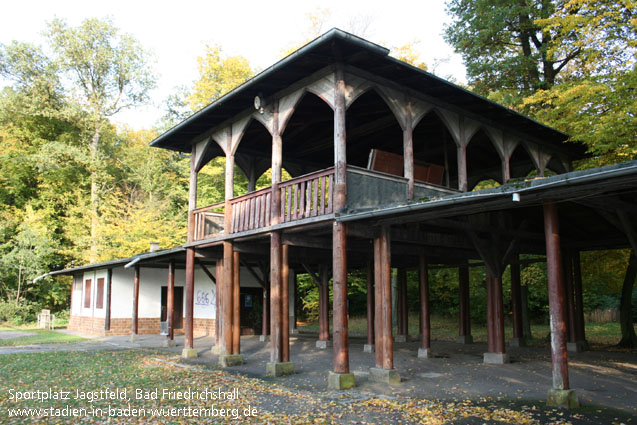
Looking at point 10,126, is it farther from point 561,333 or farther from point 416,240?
point 561,333

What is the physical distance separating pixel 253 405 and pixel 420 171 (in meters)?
7.42

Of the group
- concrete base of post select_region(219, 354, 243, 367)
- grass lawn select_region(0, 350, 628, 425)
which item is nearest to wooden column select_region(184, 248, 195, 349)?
concrete base of post select_region(219, 354, 243, 367)

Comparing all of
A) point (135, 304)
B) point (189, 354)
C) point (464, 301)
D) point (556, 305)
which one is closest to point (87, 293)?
point (135, 304)

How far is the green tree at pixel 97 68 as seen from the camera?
1301 inches

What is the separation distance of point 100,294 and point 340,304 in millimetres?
18117

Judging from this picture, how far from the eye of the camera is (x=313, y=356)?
13.9m

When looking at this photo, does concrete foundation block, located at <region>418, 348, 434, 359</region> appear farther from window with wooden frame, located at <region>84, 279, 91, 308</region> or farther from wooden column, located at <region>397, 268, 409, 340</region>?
window with wooden frame, located at <region>84, 279, 91, 308</region>

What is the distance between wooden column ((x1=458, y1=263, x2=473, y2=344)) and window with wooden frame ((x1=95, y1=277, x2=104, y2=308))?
1623 centimetres

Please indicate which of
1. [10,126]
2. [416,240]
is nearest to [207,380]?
[416,240]

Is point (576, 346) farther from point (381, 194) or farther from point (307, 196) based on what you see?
point (307, 196)

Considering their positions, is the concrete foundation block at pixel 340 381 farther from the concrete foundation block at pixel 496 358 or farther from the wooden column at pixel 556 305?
the concrete foundation block at pixel 496 358

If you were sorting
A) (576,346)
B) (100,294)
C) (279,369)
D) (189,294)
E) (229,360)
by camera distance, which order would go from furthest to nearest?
(100,294), (576,346), (189,294), (229,360), (279,369)

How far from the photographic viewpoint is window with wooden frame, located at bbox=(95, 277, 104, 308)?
23248mm

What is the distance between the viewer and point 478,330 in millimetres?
26141
